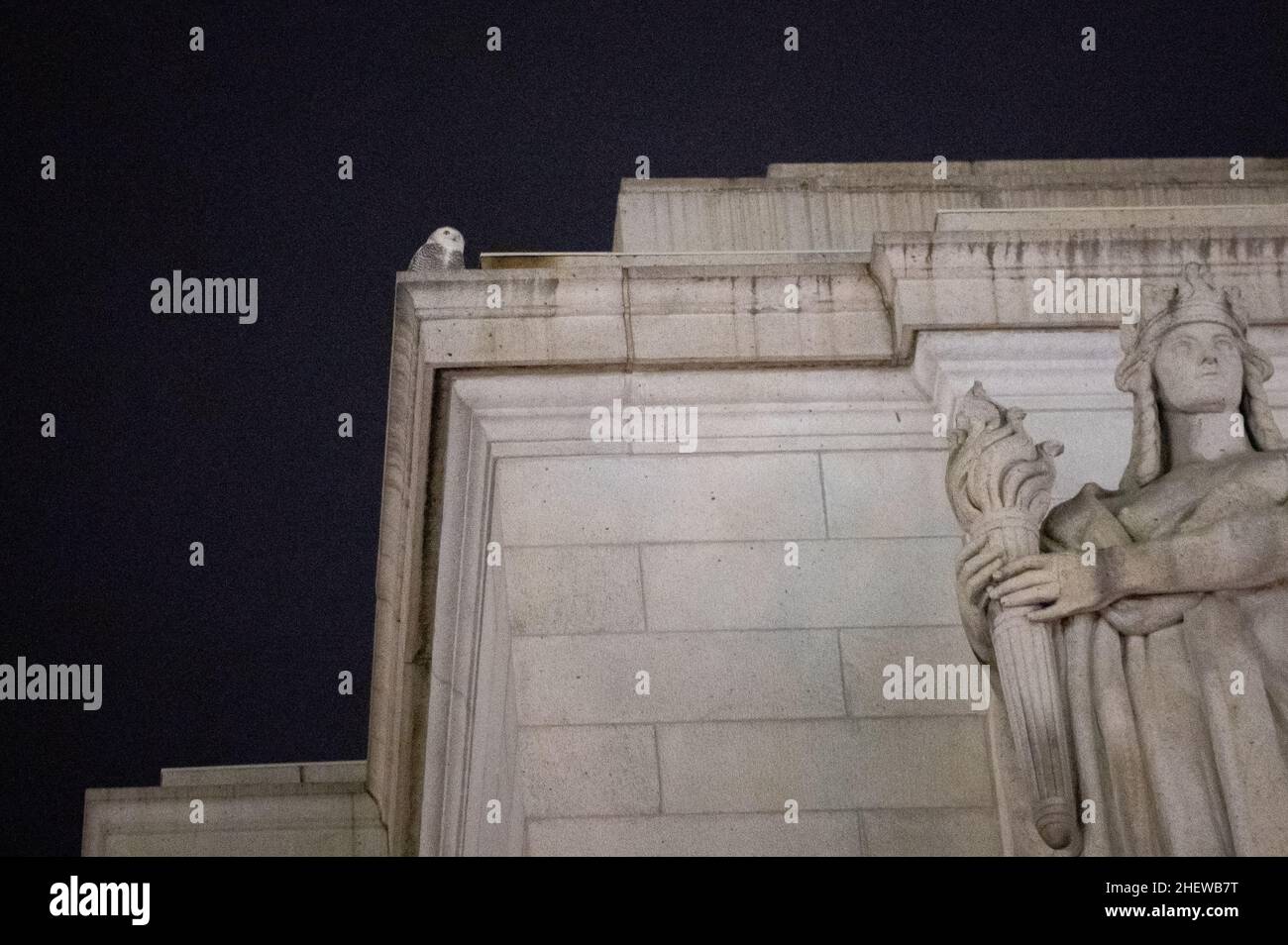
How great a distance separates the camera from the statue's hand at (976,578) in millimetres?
18734

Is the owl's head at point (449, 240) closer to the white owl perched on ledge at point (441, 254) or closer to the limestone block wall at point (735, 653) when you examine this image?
the white owl perched on ledge at point (441, 254)

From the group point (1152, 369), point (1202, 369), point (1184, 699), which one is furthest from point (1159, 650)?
point (1152, 369)

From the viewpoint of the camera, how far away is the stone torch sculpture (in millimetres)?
18219

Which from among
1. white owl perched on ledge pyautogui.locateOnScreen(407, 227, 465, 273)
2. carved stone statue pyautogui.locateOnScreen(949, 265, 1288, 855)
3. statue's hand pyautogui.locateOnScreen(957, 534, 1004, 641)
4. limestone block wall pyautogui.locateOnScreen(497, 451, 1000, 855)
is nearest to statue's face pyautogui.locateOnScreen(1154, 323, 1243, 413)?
carved stone statue pyautogui.locateOnScreen(949, 265, 1288, 855)

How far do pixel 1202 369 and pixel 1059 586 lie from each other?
1.97 m

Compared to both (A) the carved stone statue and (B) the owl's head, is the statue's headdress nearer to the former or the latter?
(A) the carved stone statue

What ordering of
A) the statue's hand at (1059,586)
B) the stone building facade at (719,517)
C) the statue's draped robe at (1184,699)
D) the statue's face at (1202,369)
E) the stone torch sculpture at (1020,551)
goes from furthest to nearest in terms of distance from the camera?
the stone building facade at (719,517) → the statue's face at (1202,369) → the statue's hand at (1059,586) → the stone torch sculpture at (1020,551) → the statue's draped robe at (1184,699)

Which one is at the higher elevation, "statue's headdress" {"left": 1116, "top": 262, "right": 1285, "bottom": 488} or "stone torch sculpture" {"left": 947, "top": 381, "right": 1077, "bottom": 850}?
"statue's headdress" {"left": 1116, "top": 262, "right": 1285, "bottom": 488}

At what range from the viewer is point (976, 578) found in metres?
18.8

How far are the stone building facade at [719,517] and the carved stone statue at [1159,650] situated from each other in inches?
86.0

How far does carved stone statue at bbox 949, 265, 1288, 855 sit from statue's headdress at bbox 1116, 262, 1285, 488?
199mm

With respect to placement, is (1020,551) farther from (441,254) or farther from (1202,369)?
(441,254)

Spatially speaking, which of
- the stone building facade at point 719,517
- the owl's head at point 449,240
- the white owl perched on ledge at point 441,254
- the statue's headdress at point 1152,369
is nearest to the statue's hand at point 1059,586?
the statue's headdress at point 1152,369
